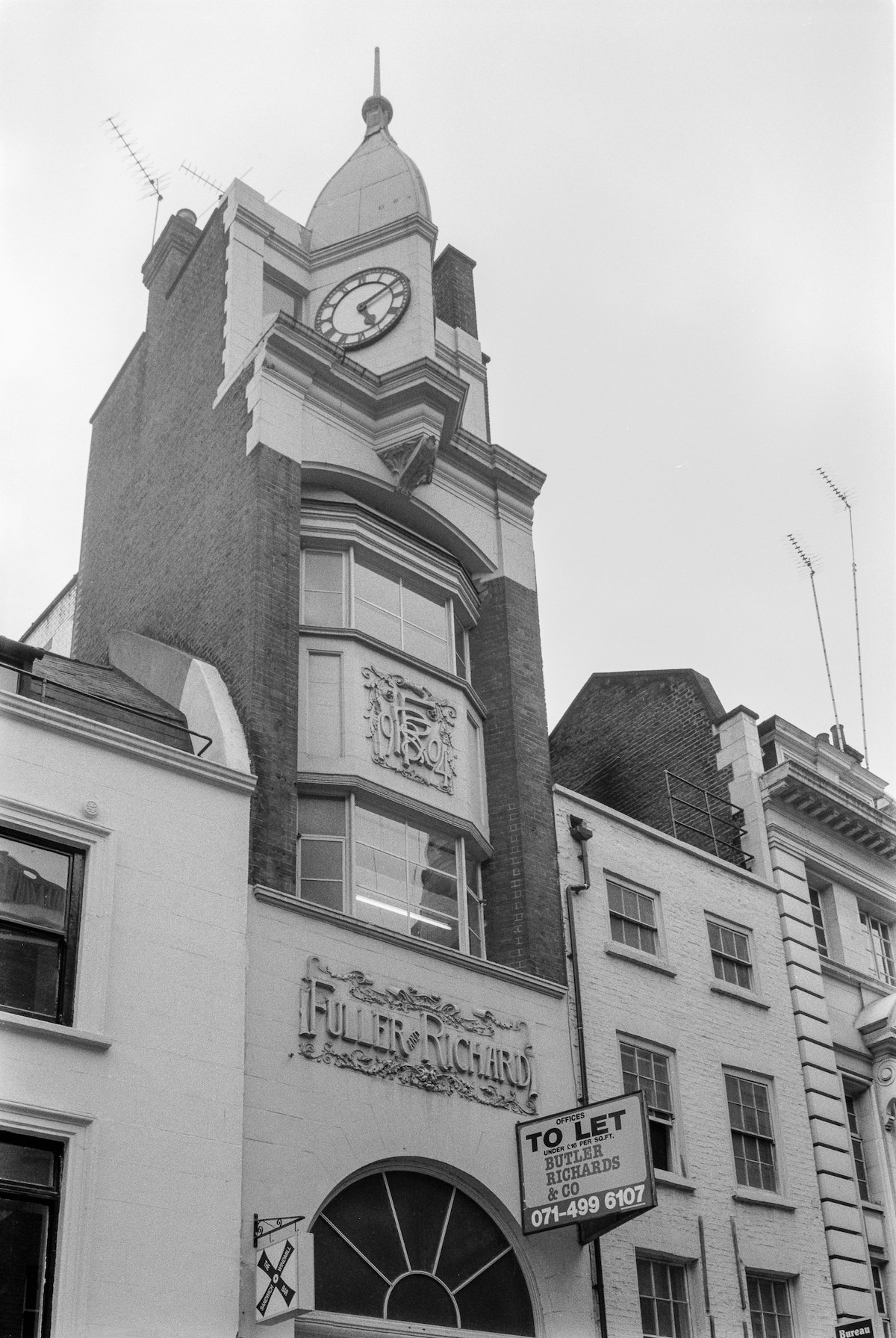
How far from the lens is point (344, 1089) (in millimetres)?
17609

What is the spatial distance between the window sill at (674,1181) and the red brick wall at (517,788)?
3088mm

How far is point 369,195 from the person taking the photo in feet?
93.6

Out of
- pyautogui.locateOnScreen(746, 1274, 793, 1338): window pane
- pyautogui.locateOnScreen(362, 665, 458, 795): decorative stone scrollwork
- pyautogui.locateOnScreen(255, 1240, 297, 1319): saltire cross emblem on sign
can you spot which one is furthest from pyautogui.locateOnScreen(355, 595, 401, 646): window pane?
pyautogui.locateOnScreen(746, 1274, 793, 1338): window pane

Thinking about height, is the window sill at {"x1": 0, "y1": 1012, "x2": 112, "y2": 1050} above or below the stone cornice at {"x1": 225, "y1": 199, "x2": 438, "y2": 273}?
below

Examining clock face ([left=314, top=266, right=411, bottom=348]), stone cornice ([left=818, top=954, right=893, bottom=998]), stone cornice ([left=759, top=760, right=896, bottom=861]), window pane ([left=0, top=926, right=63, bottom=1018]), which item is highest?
clock face ([left=314, top=266, right=411, bottom=348])

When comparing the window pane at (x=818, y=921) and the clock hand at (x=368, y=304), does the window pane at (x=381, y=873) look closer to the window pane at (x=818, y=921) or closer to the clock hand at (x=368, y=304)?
the window pane at (x=818, y=921)

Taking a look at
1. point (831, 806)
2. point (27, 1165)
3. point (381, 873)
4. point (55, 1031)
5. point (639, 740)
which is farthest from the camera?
point (639, 740)

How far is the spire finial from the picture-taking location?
100ft

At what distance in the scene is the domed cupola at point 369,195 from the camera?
27.8m

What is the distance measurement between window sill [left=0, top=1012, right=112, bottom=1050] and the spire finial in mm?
21495

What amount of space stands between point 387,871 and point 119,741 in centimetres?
514

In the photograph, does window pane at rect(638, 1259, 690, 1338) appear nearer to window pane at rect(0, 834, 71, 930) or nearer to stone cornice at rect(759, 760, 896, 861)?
stone cornice at rect(759, 760, 896, 861)

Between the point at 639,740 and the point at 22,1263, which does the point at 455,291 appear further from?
the point at 22,1263

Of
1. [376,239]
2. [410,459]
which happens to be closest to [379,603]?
[410,459]
